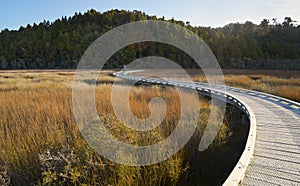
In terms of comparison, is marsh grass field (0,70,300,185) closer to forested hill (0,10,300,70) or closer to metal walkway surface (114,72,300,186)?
metal walkway surface (114,72,300,186)

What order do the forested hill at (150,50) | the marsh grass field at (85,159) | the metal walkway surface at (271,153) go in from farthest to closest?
the forested hill at (150,50), the marsh grass field at (85,159), the metal walkway surface at (271,153)

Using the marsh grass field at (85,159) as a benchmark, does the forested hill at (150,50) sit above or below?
above

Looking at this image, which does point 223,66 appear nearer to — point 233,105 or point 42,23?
point 233,105

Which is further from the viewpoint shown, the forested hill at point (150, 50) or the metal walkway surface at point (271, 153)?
the forested hill at point (150, 50)

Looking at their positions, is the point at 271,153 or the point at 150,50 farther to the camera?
the point at 150,50

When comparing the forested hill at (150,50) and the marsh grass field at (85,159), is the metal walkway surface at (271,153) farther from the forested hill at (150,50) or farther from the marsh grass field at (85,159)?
the forested hill at (150,50)

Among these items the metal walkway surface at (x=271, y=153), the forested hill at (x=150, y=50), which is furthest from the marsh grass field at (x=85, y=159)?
the forested hill at (x=150, y=50)

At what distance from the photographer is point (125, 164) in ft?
12.4

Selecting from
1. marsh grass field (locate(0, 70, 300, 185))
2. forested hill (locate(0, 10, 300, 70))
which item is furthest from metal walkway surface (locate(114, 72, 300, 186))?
forested hill (locate(0, 10, 300, 70))

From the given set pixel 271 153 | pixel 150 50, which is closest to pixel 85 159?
pixel 271 153

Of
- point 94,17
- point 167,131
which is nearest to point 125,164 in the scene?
point 167,131

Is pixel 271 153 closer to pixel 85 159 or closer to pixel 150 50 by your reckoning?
pixel 85 159

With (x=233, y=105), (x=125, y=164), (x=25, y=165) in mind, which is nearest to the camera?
(x=125, y=164)

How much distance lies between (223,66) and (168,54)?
12285 mm
